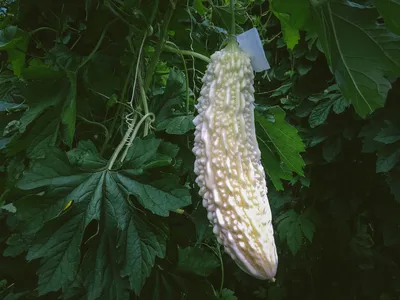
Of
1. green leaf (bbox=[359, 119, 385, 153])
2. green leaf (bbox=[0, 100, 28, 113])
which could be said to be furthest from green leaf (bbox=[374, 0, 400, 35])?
green leaf (bbox=[359, 119, 385, 153])

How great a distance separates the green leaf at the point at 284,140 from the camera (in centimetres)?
88

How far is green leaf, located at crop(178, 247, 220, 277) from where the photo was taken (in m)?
0.95

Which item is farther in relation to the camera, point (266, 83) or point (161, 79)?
point (266, 83)

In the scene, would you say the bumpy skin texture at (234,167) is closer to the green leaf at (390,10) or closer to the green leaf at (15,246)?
the green leaf at (390,10)

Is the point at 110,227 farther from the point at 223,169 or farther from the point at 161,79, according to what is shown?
the point at 161,79

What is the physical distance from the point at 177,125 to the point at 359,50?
337 millimetres

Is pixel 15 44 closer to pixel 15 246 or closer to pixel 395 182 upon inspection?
pixel 15 246

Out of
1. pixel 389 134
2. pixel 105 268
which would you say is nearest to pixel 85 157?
pixel 105 268

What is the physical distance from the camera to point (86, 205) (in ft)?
2.42

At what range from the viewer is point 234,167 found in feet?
1.96

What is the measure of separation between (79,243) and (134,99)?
0.33 metres

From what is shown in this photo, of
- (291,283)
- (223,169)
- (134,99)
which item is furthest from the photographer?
(291,283)

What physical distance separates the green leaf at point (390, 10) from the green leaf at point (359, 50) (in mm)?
21

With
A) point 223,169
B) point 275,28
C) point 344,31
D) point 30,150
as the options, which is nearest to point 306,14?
point 344,31
